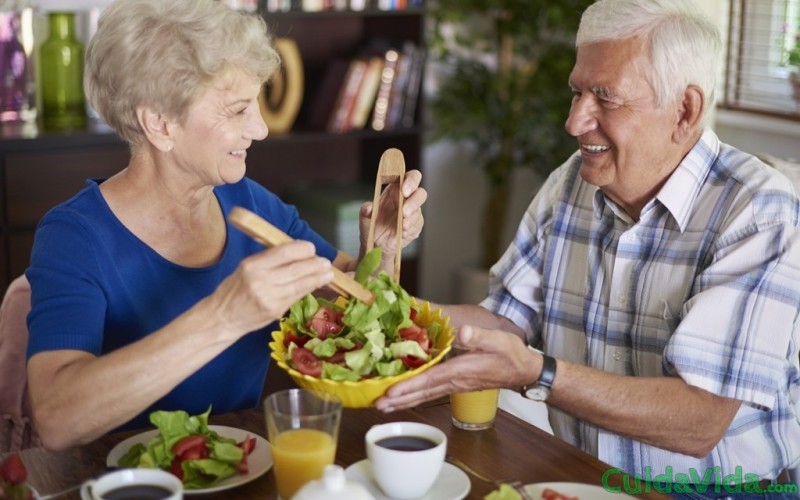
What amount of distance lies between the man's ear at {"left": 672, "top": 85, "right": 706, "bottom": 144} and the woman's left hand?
1.55 ft

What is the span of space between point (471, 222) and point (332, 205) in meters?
0.94

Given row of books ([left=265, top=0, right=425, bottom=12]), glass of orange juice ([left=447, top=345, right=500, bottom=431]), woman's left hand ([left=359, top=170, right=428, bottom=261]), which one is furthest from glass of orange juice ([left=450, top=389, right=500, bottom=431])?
row of books ([left=265, top=0, right=425, bottom=12])

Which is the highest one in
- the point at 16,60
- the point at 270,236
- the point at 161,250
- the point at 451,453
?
the point at 16,60

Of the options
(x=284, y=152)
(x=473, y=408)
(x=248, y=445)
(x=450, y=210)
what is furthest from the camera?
(x=450, y=210)

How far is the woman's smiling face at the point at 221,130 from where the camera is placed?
178cm

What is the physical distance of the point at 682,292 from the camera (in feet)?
6.08

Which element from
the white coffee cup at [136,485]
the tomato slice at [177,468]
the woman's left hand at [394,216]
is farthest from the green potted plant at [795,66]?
the white coffee cup at [136,485]

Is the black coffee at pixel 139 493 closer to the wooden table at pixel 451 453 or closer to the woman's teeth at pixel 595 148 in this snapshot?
the wooden table at pixel 451 453

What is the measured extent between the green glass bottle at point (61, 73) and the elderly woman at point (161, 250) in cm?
154

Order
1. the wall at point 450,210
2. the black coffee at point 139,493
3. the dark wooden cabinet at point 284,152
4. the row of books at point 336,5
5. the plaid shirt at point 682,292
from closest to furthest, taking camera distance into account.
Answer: the black coffee at point 139,493 < the plaid shirt at point 682,292 < the dark wooden cabinet at point 284,152 < the row of books at point 336,5 < the wall at point 450,210

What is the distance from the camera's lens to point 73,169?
10.7 feet

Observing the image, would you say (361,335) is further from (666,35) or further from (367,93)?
(367,93)

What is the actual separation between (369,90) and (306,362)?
7.85ft

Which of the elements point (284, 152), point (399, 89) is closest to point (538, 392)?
point (399, 89)
